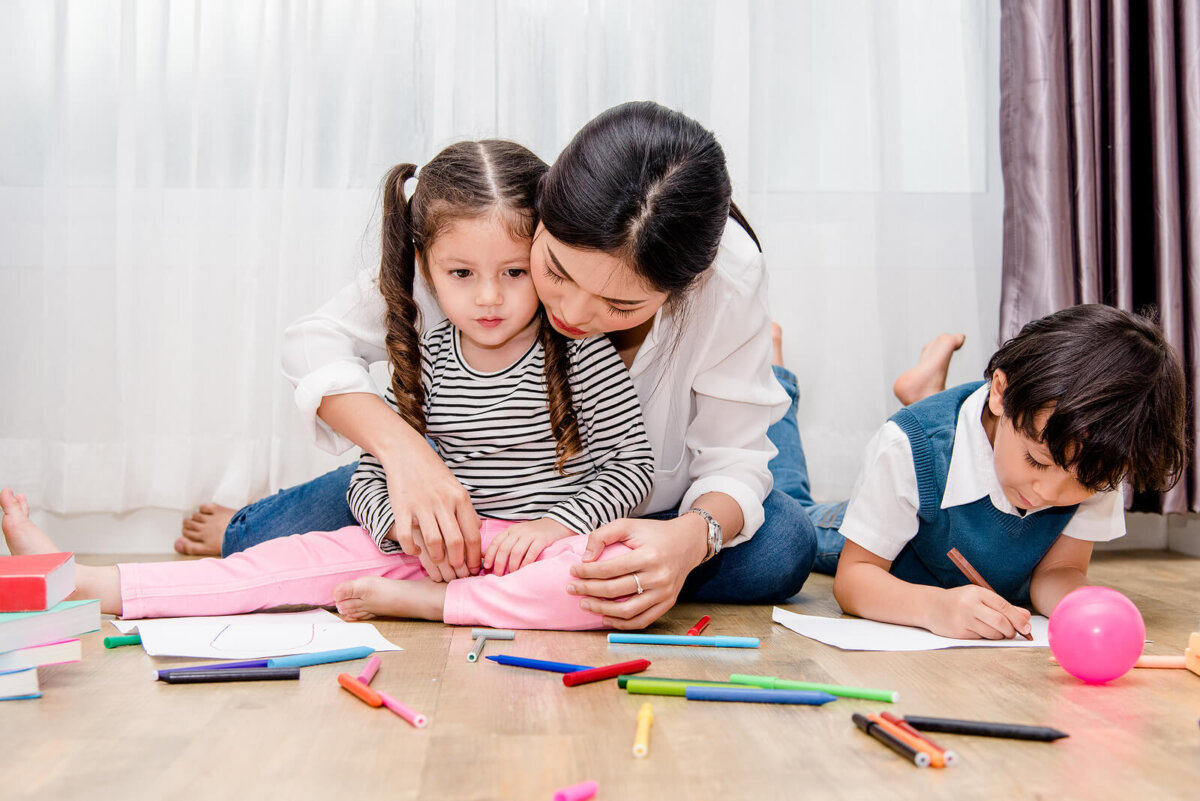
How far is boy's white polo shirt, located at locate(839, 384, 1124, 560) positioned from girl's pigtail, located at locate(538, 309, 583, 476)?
36 centimetres

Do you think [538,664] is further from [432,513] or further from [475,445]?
[475,445]

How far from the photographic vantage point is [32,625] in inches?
34.2

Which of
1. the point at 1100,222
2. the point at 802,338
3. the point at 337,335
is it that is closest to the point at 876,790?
the point at 337,335

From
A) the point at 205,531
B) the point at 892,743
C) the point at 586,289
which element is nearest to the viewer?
the point at 892,743

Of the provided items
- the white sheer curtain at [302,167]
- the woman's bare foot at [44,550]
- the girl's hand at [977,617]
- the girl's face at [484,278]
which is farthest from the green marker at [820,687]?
the white sheer curtain at [302,167]

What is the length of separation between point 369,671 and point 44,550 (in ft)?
1.93

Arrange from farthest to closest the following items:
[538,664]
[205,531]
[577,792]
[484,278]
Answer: [205,531] < [484,278] < [538,664] < [577,792]

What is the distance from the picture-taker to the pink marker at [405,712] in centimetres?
78

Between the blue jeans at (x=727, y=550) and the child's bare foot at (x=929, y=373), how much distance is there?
0.49 meters

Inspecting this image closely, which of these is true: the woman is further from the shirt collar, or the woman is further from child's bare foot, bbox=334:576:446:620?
the shirt collar

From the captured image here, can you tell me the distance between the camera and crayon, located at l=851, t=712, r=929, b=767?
70 centimetres

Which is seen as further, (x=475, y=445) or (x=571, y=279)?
(x=475, y=445)

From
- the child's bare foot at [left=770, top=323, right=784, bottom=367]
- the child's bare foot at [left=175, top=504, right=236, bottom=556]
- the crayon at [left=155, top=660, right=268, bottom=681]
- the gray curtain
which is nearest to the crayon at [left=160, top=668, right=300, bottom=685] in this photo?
the crayon at [left=155, top=660, right=268, bottom=681]

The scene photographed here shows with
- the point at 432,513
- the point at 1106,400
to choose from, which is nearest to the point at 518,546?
the point at 432,513
